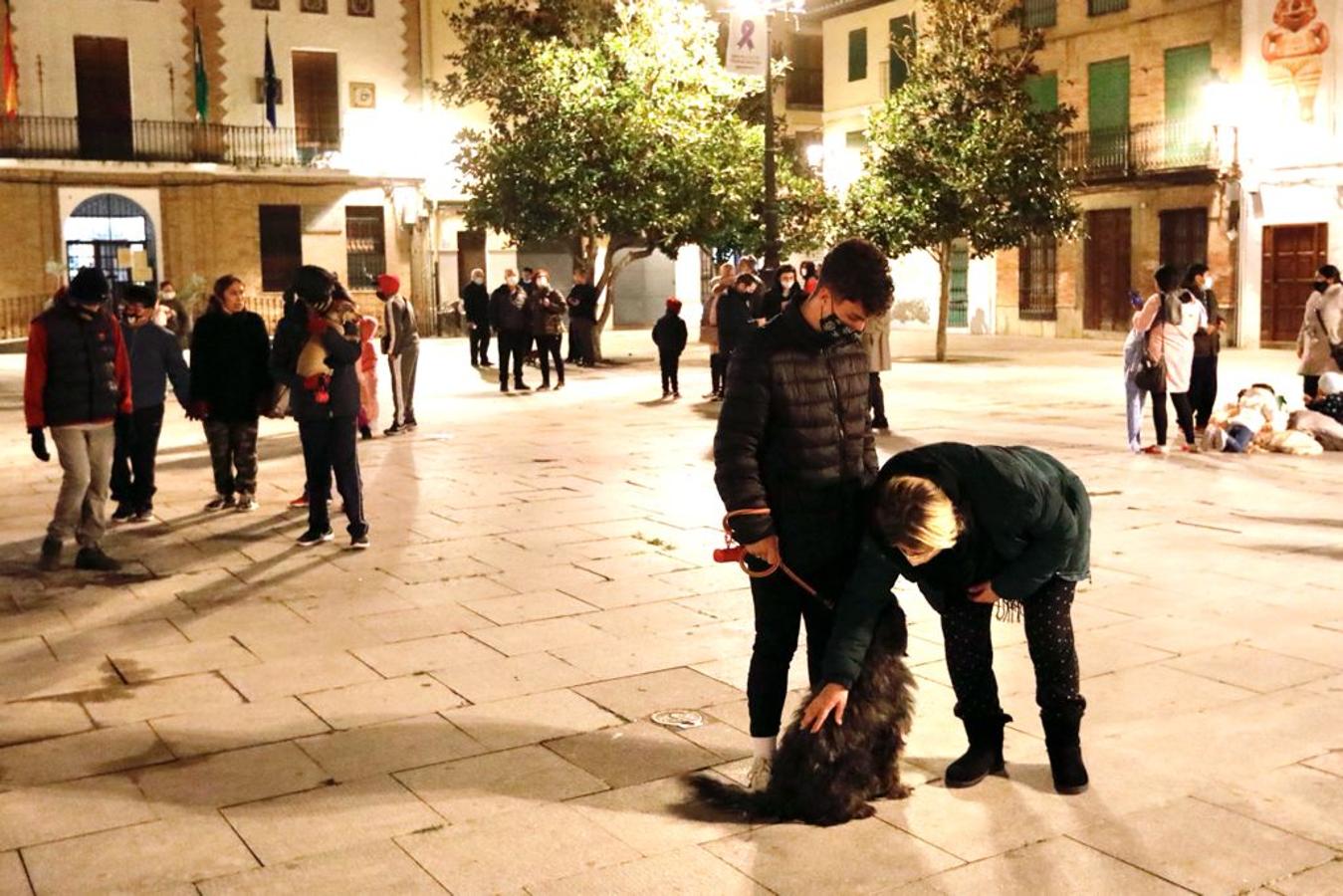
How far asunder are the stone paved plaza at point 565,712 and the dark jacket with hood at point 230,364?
777 mm

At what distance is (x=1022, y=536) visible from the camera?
4020 millimetres

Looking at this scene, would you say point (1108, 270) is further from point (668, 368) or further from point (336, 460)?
point (336, 460)

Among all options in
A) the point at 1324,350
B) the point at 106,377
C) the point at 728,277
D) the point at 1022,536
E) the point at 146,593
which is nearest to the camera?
the point at 1022,536

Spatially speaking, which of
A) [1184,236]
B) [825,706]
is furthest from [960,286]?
[825,706]

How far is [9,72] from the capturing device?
1191 inches

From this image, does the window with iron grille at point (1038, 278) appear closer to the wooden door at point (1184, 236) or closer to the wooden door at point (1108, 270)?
the wooden door at point (1108, 270)

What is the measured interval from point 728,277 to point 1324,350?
599cm

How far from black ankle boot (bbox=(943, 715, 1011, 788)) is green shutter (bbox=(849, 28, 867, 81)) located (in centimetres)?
3587

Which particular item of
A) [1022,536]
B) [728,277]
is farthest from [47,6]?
[1022,536]

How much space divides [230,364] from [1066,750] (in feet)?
21.9

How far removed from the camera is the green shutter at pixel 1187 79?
28078 millimetres

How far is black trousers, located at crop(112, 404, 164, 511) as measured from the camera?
9.45 m

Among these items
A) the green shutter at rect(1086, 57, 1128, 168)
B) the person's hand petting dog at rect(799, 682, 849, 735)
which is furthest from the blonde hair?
the green shutter at rect(1086, 57, 1128, 168)

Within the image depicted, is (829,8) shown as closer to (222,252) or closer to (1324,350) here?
(222,252)
